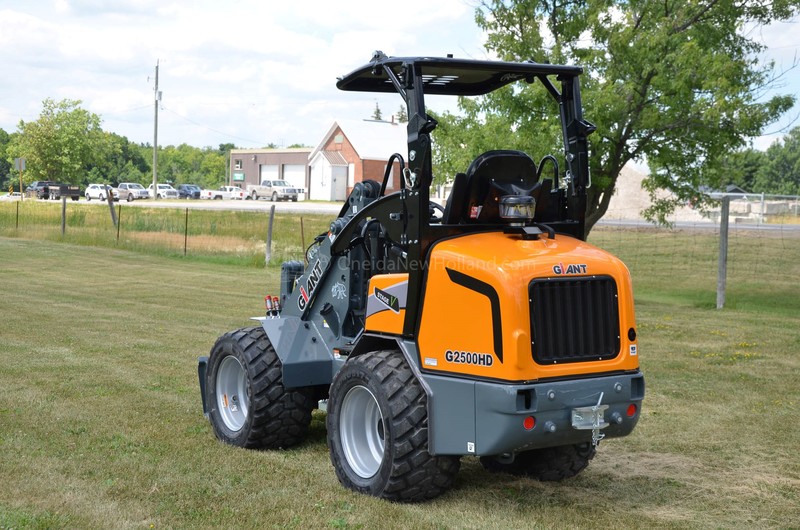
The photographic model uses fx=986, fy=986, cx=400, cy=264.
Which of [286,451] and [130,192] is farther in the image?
[130,192]

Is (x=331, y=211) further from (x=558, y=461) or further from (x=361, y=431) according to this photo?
(x=361, y=431)

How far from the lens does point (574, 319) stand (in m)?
6.05

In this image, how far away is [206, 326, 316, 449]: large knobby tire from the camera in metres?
7.52

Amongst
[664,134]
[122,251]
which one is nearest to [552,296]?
[664,134]

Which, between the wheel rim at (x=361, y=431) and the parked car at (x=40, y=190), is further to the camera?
the parked car at (x=40, y=190)

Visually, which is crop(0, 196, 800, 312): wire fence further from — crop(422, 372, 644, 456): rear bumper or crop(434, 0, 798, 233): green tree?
crop(422, 372, 644, 456): rear bumper

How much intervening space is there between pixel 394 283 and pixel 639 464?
2630 mm

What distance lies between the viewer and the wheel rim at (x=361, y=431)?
6.66 metres

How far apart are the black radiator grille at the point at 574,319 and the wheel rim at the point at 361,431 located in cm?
135

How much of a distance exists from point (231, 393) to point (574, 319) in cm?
326

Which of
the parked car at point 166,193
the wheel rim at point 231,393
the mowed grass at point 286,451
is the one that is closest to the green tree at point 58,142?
the parked car at point 166,193

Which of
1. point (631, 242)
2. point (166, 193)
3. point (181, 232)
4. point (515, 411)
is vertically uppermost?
point (166, 193)

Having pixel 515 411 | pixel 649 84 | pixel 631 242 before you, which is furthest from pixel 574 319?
pixel 631 242

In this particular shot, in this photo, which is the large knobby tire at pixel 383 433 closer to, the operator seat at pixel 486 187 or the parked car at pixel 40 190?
the operator seat at pixel 486 187
